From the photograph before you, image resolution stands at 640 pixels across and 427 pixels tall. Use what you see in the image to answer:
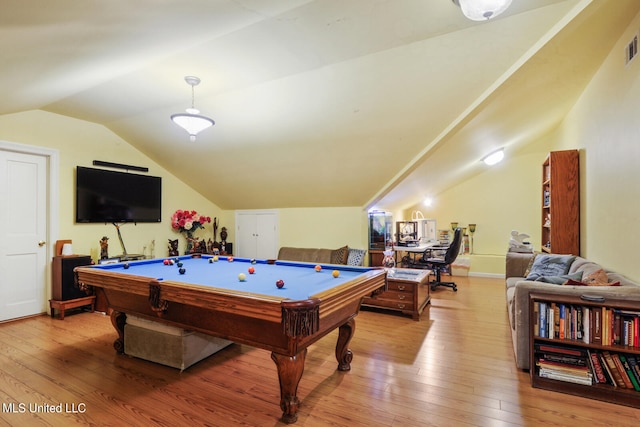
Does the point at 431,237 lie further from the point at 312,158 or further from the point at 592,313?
the point at 592,313

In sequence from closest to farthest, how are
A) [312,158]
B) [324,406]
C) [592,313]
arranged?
[324,406], [592,313], [312,158]

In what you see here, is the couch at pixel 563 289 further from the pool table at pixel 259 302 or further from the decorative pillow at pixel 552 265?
the pool table at pixel 259 302

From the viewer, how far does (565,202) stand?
12.8 ft

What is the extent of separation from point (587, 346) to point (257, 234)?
5361 mm

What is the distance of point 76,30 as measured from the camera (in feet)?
5.52

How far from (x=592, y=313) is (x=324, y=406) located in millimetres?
2010

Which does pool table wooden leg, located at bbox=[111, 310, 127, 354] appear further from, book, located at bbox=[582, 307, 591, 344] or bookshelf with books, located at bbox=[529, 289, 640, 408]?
book, located at bbox=[582, 307, 591, 344]

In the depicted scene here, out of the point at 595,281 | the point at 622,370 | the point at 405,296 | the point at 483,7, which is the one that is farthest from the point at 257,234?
the point at 622,370

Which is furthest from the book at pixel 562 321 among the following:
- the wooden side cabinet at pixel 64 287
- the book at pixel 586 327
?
the wooden side cabinet at pixel 64 287

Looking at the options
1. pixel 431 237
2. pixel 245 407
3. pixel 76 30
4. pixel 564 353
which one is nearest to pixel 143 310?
pixel 245 407

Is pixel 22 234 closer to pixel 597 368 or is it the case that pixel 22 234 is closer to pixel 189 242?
pixel 189 242

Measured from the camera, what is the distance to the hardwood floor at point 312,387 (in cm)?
187

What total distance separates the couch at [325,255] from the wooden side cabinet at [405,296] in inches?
43.5

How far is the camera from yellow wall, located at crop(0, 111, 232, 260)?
3.90 metres
